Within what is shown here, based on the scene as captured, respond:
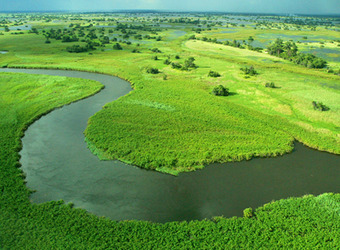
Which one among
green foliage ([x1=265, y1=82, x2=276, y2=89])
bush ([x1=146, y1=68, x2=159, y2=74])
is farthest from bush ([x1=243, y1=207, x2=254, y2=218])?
bush ([x1=146, y1=68, x2=159, y2=74])

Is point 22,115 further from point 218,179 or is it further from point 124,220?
point 218,179

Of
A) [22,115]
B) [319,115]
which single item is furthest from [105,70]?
[319,115]

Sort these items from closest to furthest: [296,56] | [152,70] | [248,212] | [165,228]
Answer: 1. [165,228]
2. [248,212]
3. [152,70]
4. [296,56]

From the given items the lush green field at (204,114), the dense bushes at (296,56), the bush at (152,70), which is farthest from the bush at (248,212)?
the dense bushes at (296,56)

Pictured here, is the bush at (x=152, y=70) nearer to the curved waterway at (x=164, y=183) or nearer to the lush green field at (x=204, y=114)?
the lush green field at (x=204, y=114)

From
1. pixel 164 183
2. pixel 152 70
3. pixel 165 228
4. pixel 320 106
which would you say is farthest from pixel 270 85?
pixel 165 228

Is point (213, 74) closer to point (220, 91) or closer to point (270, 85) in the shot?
point (220, 91)

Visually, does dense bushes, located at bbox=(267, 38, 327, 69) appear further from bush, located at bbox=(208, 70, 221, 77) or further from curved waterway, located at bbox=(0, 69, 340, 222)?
curved waterway, located at bbox=(0, 69, 340, 222)
